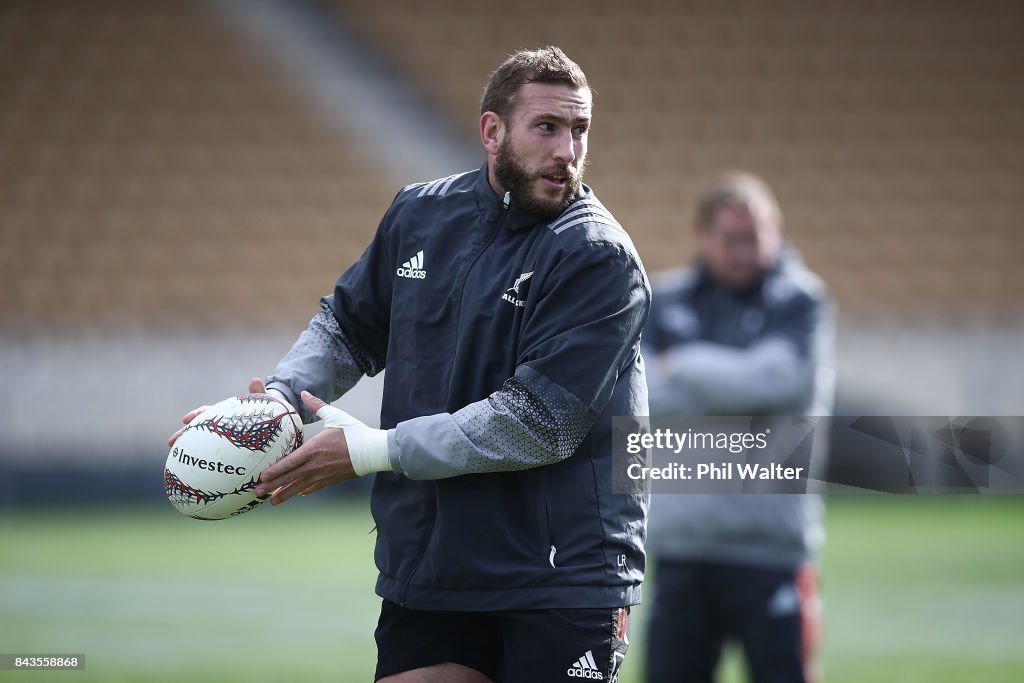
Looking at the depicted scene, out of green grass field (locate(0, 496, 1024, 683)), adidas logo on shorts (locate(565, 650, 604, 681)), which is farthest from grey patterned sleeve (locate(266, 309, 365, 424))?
green grass field (locate(0, 496, 1024, 683))

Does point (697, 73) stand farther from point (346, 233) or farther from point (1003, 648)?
point (1003, 648)

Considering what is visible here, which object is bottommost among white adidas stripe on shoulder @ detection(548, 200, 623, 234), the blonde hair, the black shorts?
the black shorts

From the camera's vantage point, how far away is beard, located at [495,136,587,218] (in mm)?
3740

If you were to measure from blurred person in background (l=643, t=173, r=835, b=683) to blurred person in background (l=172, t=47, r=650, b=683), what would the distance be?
1.82 metres

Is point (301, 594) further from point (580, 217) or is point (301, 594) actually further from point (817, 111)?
point (817, 111)

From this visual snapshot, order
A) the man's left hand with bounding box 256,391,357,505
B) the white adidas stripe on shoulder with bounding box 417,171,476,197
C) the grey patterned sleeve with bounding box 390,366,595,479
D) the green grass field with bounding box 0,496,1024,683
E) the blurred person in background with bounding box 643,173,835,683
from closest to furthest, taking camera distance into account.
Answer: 1. the grey patterned sleeve with bounding box 390,366,595,479
2. the man's left hand with bounding box 256,391,357,505
3. the white adidas stripe on shoulder with bounding box 417,171,476,197
4. the blurred person in background with bounding box 643,173,835,683
5. the green grass field with bounding box 0,496,1024,683

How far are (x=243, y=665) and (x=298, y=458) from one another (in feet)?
14.2

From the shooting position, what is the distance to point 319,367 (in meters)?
4.16

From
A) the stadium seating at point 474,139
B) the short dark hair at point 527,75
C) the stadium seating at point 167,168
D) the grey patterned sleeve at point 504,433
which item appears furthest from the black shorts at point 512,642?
the stadium seating at point 167,168

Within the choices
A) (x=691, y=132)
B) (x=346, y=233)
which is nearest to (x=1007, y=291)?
(x=691, y=132)

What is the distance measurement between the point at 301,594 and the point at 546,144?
6.93 metres

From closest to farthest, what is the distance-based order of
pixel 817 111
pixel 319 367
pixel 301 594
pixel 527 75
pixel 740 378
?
1. pixel 527 75
2. pixel 319 367
3. pixel 740 378
4. pixel 301 594
5. pixel 817 111

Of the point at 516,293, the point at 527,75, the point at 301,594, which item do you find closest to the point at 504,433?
the point at 516,293

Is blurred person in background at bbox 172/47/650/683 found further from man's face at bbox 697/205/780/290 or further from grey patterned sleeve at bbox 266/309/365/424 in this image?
man's face at bbox 697/205/780/290
